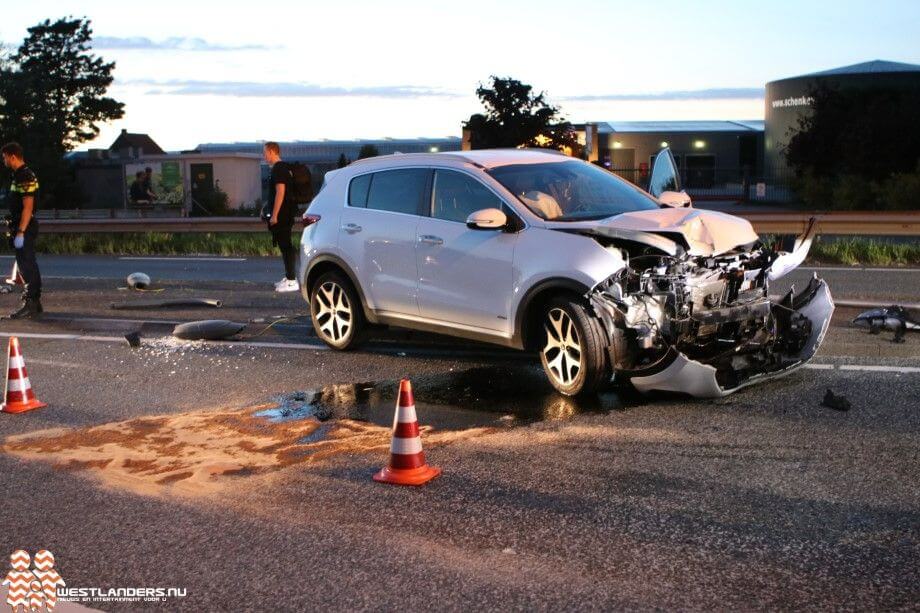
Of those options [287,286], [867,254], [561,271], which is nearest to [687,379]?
[561,271]

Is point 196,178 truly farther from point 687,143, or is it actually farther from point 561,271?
point 561,271

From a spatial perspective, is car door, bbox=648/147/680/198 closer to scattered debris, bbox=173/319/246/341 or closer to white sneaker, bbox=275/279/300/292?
scattered debris, bbox=173/319/246/341

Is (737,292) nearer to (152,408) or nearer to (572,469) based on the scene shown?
(572,469)

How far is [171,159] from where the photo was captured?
42.6 meters

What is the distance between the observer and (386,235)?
9438mm

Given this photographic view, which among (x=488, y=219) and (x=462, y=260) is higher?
(x=488, y=219)

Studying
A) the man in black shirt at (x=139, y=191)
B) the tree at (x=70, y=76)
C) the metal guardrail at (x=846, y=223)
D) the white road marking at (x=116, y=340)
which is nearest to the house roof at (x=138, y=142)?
the tree at (x=70, y=76)

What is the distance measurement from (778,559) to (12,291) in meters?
13.1

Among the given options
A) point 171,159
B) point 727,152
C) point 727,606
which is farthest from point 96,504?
point 727,152

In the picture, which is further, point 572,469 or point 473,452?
point 473,452

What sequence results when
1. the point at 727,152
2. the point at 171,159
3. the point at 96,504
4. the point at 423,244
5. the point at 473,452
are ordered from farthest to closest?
the point at 727,152, the point at 171,159, the point at 423,244, the point at 473,452, the point at 96,504

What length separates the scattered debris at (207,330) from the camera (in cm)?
1109

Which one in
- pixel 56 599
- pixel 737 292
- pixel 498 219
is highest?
pixel 498 219

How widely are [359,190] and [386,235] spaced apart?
768mm
